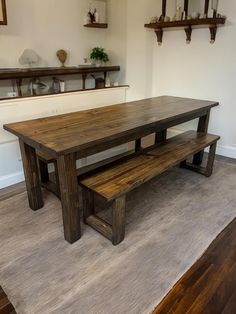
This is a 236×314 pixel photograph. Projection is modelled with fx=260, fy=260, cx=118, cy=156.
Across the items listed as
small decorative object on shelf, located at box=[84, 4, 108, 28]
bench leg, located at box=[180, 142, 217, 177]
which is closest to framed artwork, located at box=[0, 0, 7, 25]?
small decorative object on shelf, located at box=[84, 4, 108, 28]

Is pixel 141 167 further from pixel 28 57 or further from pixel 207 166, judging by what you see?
pixel 28 57

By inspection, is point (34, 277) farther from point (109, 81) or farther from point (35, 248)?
Result: point (109, 81)

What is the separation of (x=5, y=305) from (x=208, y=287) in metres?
1.13

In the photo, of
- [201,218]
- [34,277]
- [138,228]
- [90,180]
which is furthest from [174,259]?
[34,277]

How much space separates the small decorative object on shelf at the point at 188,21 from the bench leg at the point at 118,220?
2.33 meters

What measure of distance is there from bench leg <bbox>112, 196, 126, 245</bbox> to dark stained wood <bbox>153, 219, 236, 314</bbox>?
0.49 meters

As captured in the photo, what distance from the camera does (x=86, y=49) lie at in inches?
155

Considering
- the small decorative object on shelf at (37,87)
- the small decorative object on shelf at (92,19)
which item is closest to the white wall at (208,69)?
the small decorative object on shelf at (92,19)

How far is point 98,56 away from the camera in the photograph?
12.6 ft

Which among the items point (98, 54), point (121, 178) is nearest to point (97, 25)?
point (98, 54)

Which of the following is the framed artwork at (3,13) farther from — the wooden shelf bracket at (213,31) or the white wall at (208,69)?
the wooden shelf bracket at (213,31)

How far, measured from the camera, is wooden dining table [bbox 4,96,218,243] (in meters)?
1.66

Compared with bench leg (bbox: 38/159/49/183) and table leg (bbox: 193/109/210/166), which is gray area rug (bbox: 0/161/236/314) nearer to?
bench leg (bbox: 38/159/49/183)

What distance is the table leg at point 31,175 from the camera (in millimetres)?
1996
